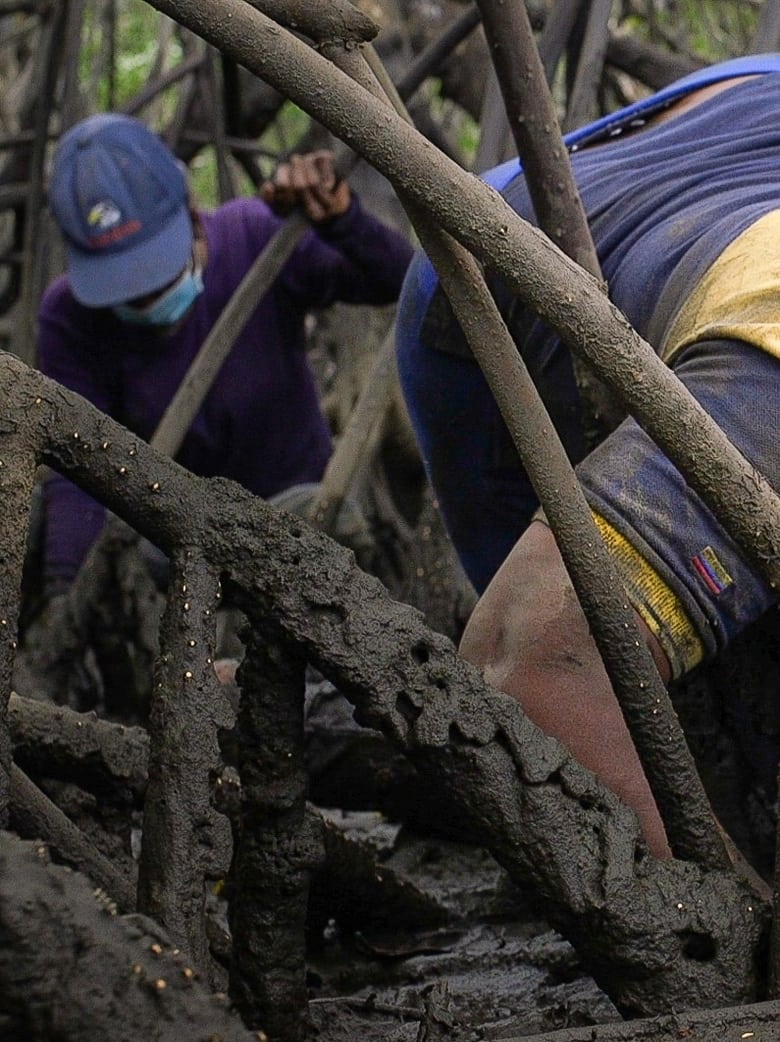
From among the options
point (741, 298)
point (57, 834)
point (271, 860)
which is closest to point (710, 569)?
point (741, 298)

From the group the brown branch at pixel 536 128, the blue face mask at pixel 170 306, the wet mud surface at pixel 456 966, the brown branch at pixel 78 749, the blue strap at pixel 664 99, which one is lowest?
the wet mud surface at pixel 456 966

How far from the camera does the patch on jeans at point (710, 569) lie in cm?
128

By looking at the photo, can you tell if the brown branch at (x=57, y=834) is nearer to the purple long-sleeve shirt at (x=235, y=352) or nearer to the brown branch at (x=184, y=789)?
the brown branch at (x=184, y=789)

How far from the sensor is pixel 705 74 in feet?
6.79

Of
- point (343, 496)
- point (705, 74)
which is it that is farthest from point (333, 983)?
point (343, 496)

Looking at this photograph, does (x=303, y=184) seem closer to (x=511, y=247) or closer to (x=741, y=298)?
(x=741, y=298)

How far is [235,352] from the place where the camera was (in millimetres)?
3711

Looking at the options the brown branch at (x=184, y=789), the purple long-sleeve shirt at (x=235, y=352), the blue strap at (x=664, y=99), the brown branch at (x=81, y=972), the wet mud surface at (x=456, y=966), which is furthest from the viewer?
the purple long-sleeve shirt at (x=235, y=352)

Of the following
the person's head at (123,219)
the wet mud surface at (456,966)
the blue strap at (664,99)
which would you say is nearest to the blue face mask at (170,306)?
the person's head at (123,219)

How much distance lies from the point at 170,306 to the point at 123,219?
0.22m

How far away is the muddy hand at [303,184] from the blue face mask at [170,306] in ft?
1.53

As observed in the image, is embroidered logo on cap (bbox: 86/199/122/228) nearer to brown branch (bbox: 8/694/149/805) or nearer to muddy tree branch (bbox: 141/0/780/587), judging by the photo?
brown branch (bbox: 8/694/149/805)

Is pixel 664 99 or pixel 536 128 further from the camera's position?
pixel 664 99

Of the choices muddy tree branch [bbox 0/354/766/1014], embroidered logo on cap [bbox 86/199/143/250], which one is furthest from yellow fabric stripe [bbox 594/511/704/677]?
embroidered logo on cap [bbox 86/199/143/250]
